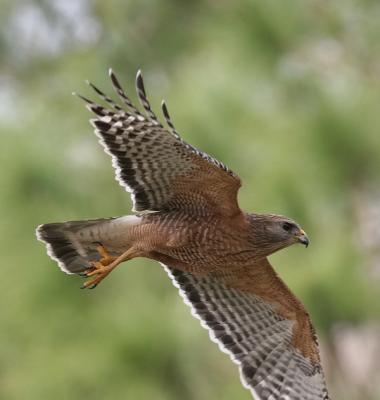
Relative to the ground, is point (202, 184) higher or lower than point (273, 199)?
lower

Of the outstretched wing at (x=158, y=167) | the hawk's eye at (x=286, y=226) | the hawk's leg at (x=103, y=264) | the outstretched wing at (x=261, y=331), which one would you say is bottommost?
the outstretched wing at (x=261, y=331)

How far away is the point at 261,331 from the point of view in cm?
586

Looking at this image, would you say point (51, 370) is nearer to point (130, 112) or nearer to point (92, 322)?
point (92, 322)

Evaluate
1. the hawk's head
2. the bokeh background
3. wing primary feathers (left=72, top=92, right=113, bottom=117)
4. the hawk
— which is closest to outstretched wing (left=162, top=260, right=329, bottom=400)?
the hawk

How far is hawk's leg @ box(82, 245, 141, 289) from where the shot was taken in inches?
198

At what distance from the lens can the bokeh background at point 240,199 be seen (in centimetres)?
838

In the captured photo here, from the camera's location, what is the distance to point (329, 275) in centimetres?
809

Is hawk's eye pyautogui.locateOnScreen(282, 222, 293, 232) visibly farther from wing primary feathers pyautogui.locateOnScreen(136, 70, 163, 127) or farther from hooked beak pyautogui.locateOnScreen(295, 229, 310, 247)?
wing primary feathers pyautogui.locateOnScreen(136, 70, 163, 127)

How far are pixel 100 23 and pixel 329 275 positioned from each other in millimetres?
4917

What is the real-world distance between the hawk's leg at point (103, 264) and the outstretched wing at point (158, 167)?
21cm

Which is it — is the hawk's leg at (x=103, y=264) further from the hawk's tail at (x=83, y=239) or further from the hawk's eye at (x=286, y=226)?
the hawk's eye at (x=286, y=226)

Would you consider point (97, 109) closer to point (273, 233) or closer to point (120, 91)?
point (120, 91)

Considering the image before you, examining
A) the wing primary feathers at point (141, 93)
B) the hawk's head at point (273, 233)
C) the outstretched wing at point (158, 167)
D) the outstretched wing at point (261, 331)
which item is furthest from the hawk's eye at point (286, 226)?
the wing primary feathers at point (141, 93)

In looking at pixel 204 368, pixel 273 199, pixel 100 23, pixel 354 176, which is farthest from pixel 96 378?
pixel 100 23
